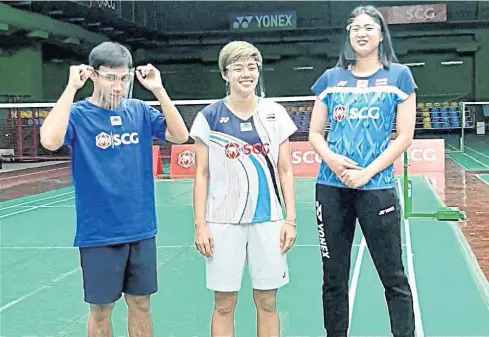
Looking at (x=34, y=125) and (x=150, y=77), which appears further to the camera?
(x=34, y=125)

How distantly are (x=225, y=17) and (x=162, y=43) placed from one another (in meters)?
3.09

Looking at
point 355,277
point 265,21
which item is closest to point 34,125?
point 265,21

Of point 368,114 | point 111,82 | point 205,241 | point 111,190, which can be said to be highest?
point 111,82

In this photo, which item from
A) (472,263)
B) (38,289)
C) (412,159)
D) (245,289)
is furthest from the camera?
(412,159)

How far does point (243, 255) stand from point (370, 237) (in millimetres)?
623

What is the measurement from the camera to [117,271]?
3270 millimetres

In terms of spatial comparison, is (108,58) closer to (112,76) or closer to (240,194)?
(112,76)

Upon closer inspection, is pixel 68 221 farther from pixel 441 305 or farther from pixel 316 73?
pixel 316 73

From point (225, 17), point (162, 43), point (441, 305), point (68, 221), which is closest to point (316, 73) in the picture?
point (225, 17)

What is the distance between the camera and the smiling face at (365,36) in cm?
335

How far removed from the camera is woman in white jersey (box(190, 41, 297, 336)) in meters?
3.33

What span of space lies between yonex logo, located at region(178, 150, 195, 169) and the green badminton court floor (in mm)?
6727

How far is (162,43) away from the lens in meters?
30.8

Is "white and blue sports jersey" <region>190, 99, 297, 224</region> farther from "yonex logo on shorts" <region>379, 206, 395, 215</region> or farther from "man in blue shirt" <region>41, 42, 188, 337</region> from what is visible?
"yonex logo on shorts" <region>379, 206, 395, 215</region>
